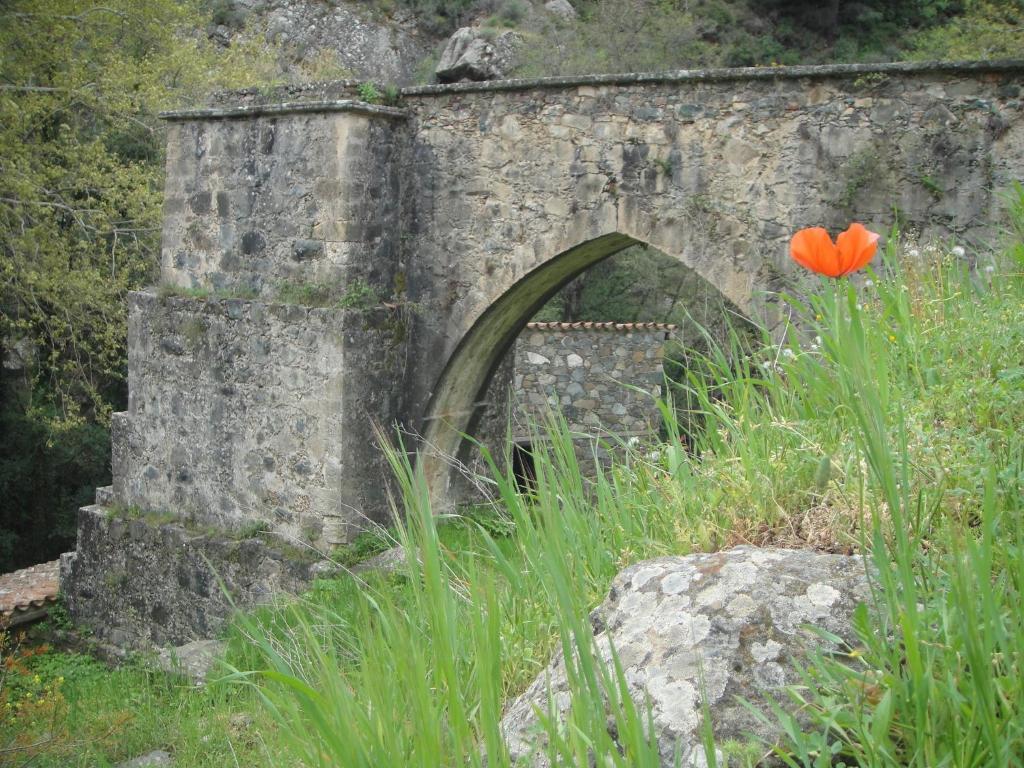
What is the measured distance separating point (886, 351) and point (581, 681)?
4.61ft

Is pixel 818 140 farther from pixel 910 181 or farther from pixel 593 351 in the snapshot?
pixel 593 351

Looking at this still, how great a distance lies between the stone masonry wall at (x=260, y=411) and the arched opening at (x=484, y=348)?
1.42 feet

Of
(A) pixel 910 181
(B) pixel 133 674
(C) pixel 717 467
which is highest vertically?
(A) pixel 910 181

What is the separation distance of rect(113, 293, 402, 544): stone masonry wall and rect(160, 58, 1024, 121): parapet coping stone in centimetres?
131

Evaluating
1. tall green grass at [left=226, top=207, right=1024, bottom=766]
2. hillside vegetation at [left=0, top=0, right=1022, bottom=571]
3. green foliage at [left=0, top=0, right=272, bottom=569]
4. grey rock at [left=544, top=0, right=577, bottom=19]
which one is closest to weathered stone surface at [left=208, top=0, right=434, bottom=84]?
grey rock at [left=544, top=0, right=577, bottom=19]

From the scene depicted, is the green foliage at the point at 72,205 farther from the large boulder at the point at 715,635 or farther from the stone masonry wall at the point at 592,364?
the large boulder at the point at 715,635

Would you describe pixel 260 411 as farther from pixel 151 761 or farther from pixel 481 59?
pixel 481 59

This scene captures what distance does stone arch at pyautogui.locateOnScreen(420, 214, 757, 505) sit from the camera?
6082 mm

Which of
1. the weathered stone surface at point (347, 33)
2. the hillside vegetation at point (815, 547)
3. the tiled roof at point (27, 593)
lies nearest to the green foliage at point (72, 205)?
the tiled roof at point (27, 593)

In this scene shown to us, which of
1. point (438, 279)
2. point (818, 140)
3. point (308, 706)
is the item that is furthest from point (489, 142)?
point (308, 706)

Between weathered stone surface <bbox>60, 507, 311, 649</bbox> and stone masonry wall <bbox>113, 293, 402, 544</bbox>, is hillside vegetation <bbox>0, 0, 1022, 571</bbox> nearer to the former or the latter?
weathered stone surface <bbox>60, 507, 311, 649</bbox>

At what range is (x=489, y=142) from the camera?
6.55m

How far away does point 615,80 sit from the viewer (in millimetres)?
6047

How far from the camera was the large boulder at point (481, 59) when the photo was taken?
20609mm
